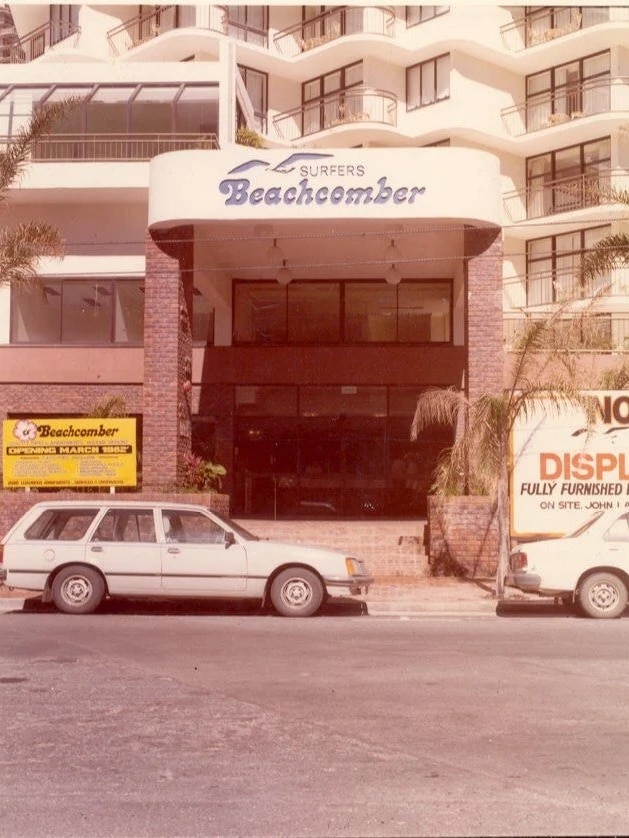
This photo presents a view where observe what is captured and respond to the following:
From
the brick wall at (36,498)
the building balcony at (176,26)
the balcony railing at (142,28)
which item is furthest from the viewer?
the balcony railing at (142,28)

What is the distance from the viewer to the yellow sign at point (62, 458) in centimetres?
2095

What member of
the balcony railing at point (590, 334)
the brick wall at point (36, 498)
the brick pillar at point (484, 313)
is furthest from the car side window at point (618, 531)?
the brick wall at point (36, 498)

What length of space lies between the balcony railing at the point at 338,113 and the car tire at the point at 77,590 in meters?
28.2

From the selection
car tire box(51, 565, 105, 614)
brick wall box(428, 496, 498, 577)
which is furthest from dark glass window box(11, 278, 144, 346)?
car tire box(51, 565, 105, 614)

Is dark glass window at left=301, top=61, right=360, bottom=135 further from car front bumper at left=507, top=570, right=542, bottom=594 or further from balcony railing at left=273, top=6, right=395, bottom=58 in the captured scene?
car front bumper at left=507, top=570, right=542, bottom=594

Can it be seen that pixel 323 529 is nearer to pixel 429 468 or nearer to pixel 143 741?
pixel 429 468

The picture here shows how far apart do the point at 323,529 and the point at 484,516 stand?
4.22 m

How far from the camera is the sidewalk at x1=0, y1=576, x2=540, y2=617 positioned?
15.9 metres

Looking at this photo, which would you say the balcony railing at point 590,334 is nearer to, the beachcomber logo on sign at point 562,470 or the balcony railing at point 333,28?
the beachcomber logo on sign at point 562,470

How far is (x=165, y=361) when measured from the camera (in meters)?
21.7

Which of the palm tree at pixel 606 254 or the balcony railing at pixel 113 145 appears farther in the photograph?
the balcony railing at pixel 113 145

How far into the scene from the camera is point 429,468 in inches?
1121

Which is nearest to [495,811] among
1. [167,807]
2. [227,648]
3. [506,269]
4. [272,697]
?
[167,807]

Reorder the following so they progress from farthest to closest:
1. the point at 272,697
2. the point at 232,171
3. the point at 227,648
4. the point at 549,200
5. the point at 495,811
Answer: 1. the point at 549,200
2. the point at 232,171
3. the point at 227,648
4. the point at 272,697
5. the point at 495,811
